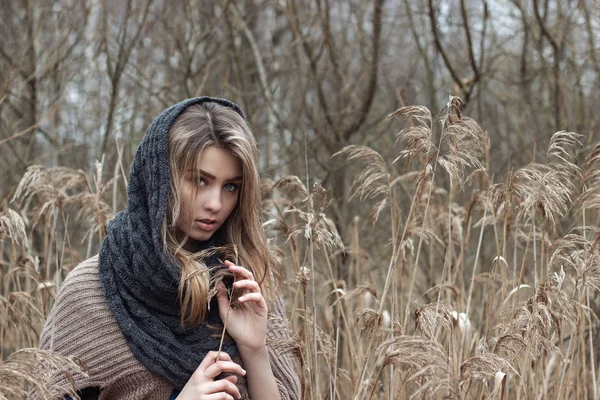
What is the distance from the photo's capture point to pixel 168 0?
6211 mm

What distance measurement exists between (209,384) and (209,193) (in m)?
0.44

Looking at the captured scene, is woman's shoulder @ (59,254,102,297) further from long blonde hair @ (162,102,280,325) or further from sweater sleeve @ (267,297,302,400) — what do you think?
sweater sleeve @ (267,297,302,400)

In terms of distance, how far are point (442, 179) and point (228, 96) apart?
5.40ft

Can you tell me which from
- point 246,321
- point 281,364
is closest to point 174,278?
point 246,321

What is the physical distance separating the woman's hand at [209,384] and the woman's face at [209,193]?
0.31 metres

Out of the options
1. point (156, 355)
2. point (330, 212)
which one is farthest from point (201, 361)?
point (330, 212)

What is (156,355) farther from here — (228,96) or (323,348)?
(228,96)

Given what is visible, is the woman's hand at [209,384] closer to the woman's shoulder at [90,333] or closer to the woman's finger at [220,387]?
the woman's finger at [220,387]

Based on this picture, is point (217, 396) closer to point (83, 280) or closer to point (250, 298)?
point (250, 298)

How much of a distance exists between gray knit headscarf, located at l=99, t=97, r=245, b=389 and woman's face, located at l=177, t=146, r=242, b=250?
57mm

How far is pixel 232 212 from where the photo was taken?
2094 millimetres

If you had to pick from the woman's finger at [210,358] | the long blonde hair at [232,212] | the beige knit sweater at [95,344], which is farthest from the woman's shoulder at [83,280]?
the woman's finger at [210,358]

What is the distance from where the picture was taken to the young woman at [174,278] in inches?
76.3

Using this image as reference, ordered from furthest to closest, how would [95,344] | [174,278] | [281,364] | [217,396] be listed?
1. [281,364]
2. [95,344]
3. [174,278]
4. [217,396]
